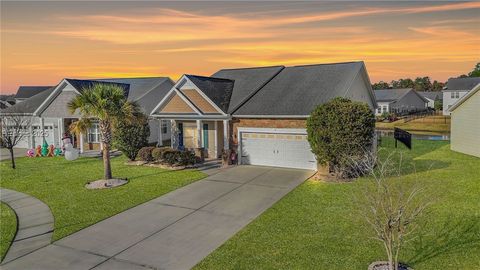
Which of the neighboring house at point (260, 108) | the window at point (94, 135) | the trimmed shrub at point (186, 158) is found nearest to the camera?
the neighboring house at point (260, 108)

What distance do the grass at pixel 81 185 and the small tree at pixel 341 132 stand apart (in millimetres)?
7072

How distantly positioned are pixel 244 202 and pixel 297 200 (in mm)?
2260

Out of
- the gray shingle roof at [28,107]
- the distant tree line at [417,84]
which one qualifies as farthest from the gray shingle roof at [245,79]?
the distant tree line at [417,84]

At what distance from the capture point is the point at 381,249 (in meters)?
9.69

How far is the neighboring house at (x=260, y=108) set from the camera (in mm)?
21016

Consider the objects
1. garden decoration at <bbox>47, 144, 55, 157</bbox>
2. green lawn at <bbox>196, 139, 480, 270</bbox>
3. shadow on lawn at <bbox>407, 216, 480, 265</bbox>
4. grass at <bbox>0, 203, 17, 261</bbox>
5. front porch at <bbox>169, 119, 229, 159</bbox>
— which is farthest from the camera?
garden decoration at <bbox>47, 144, 55, 157</bbox>

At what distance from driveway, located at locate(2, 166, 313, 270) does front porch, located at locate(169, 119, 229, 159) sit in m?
7.41

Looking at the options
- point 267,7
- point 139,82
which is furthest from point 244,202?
point 139,82

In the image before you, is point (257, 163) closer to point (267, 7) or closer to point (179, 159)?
point (179, 159)

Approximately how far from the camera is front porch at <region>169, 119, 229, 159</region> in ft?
80.8


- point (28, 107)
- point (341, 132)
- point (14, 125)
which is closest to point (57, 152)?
point (14, 125)

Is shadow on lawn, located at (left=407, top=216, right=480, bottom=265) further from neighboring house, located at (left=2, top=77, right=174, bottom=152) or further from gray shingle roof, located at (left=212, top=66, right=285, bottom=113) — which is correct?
neighboring house, located at (left=2, top=77, right=174, bottom=152)

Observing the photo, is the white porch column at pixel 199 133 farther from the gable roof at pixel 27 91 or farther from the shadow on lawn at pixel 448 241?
the gable roof at pixel 27 91

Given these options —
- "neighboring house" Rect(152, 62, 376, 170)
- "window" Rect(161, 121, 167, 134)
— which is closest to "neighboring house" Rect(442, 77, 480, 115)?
"neighboring house" Rect(152, 62, 376, 170)
